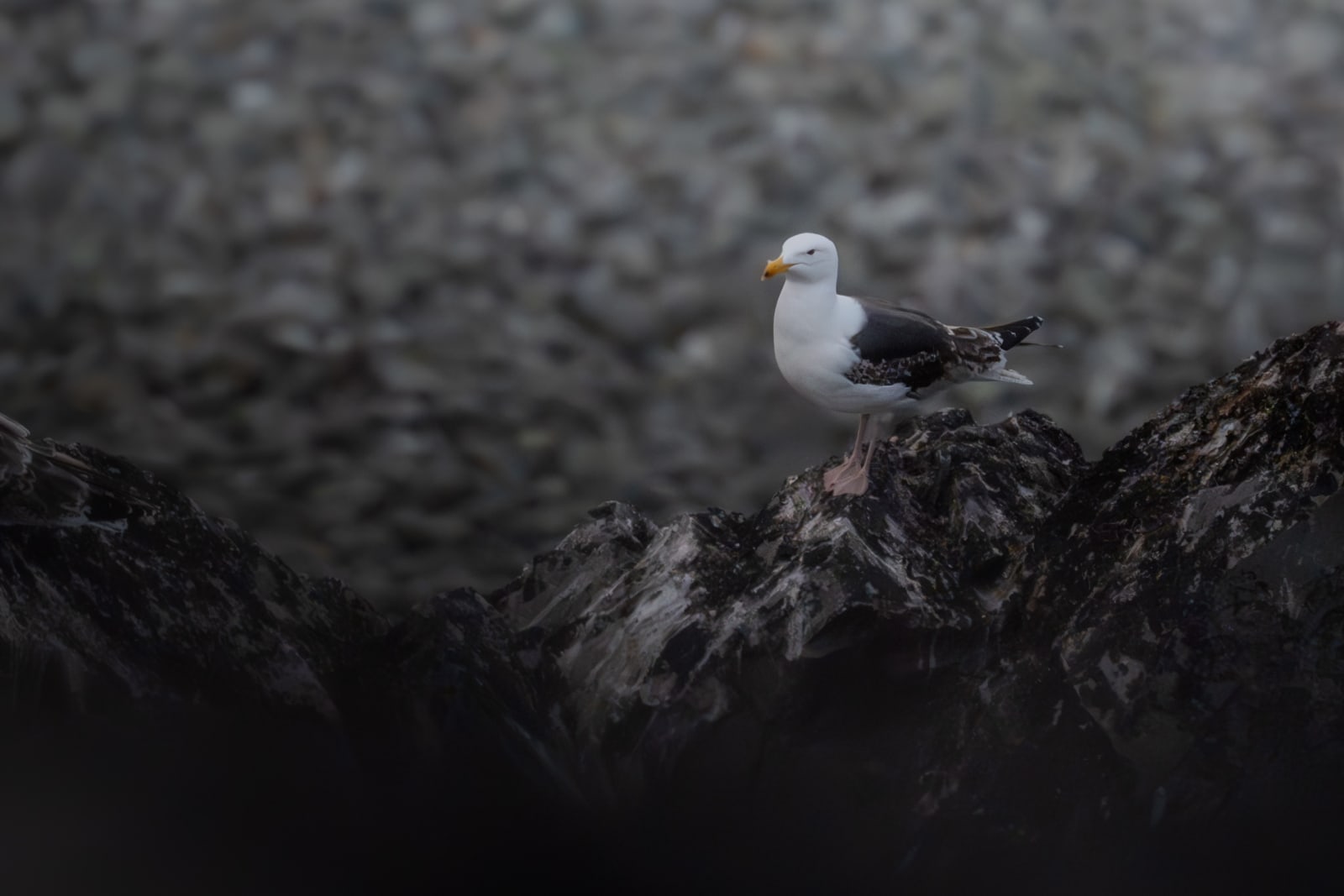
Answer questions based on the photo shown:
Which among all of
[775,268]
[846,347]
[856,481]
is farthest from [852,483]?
[775,268]

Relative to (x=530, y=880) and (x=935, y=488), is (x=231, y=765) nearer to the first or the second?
(x=530, y=880)

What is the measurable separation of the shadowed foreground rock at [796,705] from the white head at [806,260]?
40 centimetres

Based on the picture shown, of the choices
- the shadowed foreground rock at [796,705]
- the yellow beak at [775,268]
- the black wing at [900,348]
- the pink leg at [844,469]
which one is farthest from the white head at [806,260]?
the shadowed foreground rock at [796,705]

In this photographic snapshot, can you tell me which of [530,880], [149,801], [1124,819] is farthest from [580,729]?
[1124,819]

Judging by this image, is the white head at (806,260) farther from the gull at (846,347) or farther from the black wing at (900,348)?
the black wing at (900,348)

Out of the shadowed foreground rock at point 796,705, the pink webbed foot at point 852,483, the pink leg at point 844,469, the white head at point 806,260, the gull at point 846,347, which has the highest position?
the white head at point 806,260

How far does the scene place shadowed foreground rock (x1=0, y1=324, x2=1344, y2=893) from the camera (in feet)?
6.68

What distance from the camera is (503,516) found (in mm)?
3113

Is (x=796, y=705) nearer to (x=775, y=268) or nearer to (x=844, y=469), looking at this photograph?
(x=844, y=469)

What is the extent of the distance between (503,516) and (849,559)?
3.64 feet

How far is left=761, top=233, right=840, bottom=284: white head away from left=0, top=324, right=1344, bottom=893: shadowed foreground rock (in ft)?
1.31

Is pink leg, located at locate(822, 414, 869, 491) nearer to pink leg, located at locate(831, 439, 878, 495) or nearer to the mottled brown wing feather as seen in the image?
pink leg, located at locate(831, 439, 878, 495)

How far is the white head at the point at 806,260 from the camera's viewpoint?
2.43m

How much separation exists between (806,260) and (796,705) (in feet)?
2.44
